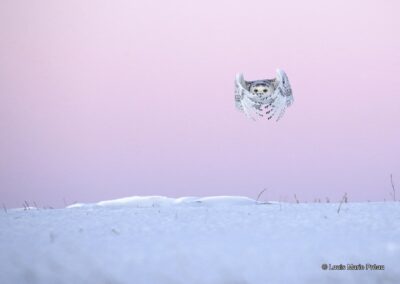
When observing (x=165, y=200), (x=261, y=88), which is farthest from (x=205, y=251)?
(x=261, y=88)

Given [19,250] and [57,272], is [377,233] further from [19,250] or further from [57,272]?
[19,250]

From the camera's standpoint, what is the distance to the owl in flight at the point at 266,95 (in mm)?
15797

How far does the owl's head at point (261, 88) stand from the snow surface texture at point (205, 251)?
8838mm

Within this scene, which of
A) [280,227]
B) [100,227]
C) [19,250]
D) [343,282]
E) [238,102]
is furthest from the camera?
[238,102]

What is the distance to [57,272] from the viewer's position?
5.44 metres

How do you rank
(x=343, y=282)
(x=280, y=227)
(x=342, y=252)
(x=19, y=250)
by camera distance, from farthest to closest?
(x=280, y=227) < (x=19, y=250) < (x=342, y=252) < (x=343, y=282)

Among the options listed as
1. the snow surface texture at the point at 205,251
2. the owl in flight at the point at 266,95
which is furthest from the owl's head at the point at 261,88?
the snow surface texture at the point at 205,251

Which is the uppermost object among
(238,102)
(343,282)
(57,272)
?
(238,102)

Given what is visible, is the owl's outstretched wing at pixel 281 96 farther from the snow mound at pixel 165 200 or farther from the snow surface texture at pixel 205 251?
the snow surface texture at pixel 205 251

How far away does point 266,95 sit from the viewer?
1591 cm

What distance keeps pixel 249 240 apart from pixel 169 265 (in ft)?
3.45

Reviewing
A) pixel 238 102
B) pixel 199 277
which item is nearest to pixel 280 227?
pixel 199 277

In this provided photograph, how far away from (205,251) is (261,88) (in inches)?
428

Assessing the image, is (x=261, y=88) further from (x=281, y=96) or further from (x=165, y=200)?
(x=165, y=200)
